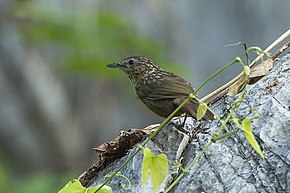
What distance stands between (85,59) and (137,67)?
334cm

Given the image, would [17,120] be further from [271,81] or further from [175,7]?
[271,81]

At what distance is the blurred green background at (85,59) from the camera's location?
25.3 feet

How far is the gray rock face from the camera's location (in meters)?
2.71

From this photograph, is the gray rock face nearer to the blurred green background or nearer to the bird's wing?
the bird's wing

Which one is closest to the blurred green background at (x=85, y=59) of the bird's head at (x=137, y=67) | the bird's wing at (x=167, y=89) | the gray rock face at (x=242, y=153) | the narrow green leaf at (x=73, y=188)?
the bird's head at (x=137, y=67)

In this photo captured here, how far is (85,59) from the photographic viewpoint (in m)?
7.68

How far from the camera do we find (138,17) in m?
11.1

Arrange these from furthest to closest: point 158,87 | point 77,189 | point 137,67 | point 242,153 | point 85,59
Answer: point 85,59
point 137,67
point 158,87
point 242,153
point 77,189

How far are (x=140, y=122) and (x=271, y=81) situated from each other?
7.94 metres

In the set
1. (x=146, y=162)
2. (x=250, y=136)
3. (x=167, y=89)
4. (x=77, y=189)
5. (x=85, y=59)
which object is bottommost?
(x=250, y=136)

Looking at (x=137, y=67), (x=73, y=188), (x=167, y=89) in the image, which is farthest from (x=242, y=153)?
(x=137, y=67)

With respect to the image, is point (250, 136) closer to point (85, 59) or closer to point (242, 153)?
point (242, 153)

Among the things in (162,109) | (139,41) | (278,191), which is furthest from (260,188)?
(139,41)

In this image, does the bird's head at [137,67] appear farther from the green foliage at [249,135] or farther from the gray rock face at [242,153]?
the green foliage at [249,135]
